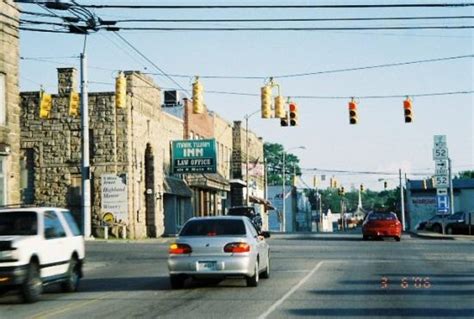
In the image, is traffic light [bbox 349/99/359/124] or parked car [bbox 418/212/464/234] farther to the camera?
parked car [bbox 418/212/464/234]

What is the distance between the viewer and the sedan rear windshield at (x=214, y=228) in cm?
1742

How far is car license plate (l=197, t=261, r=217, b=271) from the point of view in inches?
656

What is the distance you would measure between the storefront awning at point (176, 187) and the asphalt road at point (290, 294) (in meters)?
25.8

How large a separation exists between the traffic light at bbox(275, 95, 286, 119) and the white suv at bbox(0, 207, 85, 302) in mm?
14623

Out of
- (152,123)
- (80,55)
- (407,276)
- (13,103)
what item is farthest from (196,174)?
(407,276)

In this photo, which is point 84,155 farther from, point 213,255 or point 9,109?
point 213,255

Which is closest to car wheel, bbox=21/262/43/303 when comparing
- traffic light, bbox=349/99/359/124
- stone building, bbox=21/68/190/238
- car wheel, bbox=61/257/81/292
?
car wheel, bbox=61/257/81/292

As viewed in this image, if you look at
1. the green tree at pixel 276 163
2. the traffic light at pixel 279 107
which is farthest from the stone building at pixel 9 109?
the green tree at pixel 276 163

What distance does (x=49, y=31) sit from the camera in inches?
1007

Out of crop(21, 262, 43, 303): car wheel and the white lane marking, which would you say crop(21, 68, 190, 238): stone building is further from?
crop(21, 262, 43, 303): car wheel

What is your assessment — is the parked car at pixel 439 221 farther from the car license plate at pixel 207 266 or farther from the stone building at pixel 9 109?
the car license plate at pixel 207 266

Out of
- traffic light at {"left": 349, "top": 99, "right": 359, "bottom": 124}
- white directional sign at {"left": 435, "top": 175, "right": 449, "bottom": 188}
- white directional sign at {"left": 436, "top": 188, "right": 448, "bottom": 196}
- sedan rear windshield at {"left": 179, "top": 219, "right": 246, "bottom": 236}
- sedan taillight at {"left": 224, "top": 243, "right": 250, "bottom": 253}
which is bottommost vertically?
sedan taillight at {"left": 224, "top": 243, "right": 250, "bottom": 253}

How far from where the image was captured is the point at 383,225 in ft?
139

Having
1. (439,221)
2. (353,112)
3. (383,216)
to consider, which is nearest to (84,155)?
(353,112)
